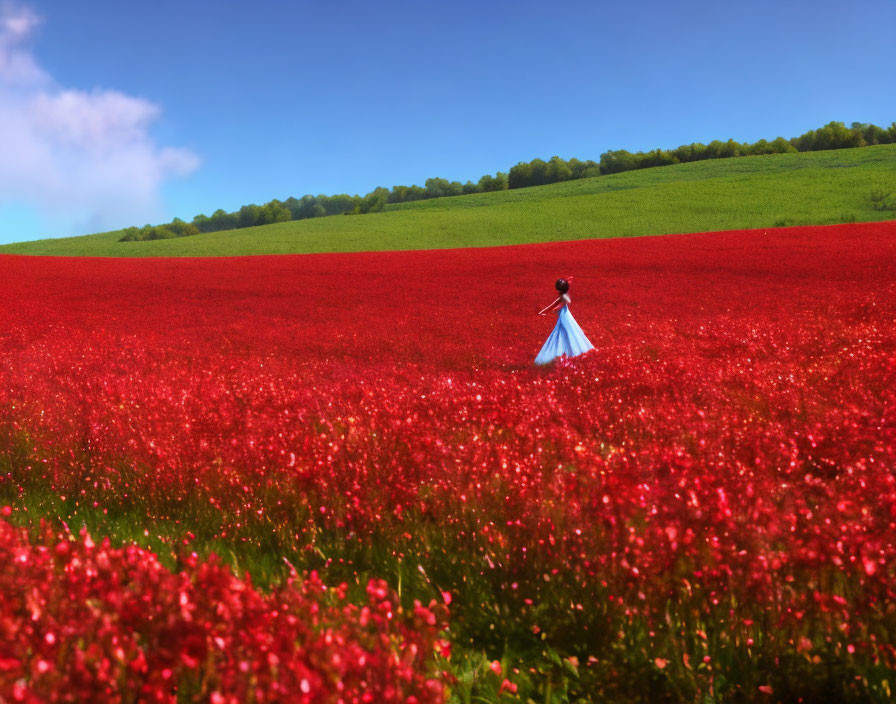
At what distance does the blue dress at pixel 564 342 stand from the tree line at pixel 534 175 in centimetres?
8058

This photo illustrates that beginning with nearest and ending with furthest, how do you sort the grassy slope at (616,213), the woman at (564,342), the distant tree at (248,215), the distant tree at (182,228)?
the woman at (564,342) < the grassy slope at (616,213) < the distant tree at (182,228) < the distant tree at (248,215)

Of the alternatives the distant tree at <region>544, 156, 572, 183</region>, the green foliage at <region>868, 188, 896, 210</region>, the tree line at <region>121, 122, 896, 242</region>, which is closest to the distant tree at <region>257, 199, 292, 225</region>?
the tree line at <region>121, 122, 896, 242</region>

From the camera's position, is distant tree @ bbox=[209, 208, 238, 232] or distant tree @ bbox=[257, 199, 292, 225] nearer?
distant tree @ bbox=[257, 199, 292, 225]

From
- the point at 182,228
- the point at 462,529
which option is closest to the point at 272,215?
the point at 182,228

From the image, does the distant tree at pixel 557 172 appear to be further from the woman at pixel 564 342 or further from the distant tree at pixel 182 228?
the woman at pixel 564 342

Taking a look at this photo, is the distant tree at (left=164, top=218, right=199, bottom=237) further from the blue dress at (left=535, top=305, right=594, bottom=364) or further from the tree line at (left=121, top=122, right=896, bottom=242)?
the blue dress at (left=535, top=305, right=594, bottom=364)

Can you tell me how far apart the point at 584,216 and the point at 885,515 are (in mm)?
54284

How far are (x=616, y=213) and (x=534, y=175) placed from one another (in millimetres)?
52533

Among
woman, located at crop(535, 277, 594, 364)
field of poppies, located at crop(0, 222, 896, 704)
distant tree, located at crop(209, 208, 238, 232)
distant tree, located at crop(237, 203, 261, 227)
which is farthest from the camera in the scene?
distant tree, located at crop(209, 208, 238, 232)

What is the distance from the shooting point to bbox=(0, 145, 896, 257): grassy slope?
4609 centimetres

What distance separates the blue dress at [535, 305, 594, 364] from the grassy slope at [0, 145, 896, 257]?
1457 inches

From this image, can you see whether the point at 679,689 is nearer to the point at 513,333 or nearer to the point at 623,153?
the point at 513,333

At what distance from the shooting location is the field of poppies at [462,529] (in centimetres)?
188

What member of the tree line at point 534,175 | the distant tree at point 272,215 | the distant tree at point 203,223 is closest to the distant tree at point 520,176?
the tree line at point 534,175
